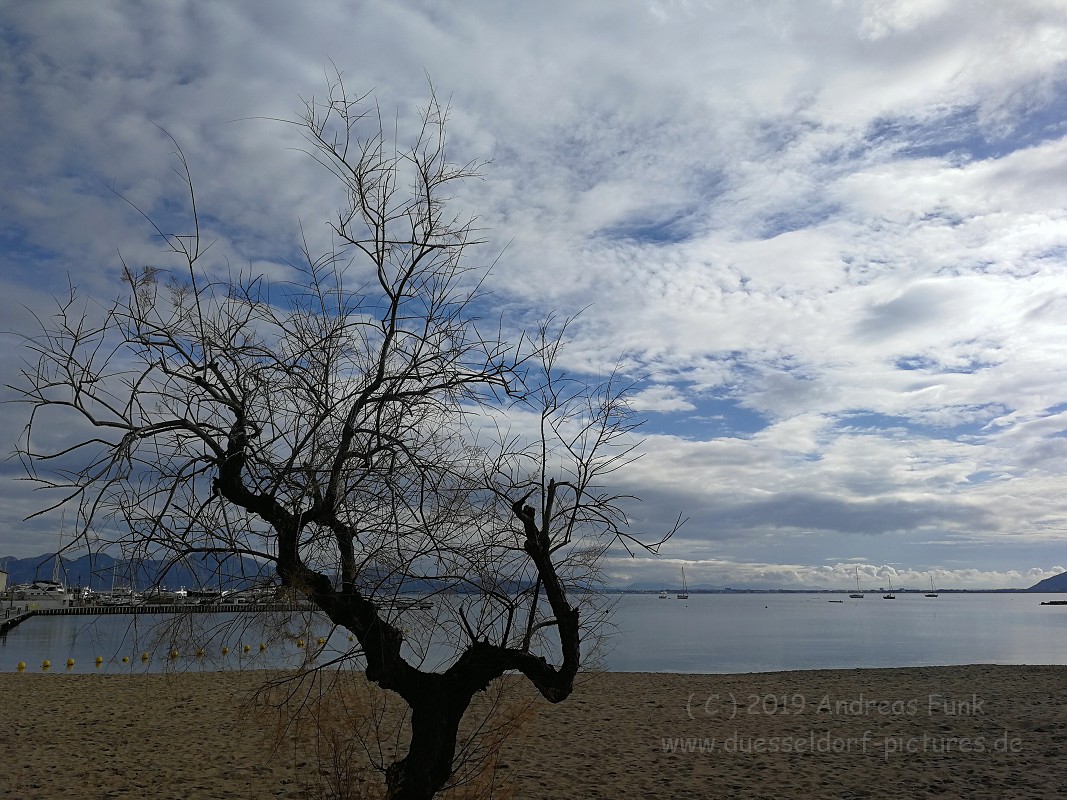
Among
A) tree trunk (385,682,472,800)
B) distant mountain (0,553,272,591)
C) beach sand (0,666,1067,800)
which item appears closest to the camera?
distant mountain (0,553,272,591)

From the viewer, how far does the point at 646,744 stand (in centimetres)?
1119

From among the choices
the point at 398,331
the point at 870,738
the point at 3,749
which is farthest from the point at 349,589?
the point at 870,738

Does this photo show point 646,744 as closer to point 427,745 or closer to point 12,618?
point 427,745

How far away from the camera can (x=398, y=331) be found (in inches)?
204

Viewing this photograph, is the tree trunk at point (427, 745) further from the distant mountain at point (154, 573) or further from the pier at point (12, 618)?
the pier at point (12, 618)

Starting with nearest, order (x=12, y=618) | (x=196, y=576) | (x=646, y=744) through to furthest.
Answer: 1. (x=196, y=576)
2. (x=646, y=744)
3. (x=12, y=618)

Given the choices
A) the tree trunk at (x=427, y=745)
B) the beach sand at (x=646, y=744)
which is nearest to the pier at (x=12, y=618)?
the beach sand at (x=646, y=744)

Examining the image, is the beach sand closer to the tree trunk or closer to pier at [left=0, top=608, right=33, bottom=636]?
the tree trunk

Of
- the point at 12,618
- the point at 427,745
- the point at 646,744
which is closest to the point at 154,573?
the point at 427,745

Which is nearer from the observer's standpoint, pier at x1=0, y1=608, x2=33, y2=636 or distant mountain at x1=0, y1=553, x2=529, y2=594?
distant mountain at x1=0, y1=553, x2=529, y2=594

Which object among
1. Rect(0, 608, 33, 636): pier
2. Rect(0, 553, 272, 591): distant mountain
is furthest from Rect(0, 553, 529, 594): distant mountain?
Rect(0, 608, 33, 636): pier

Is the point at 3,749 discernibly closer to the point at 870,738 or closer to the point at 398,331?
the point at 398,331

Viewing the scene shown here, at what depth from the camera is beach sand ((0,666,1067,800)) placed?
848cm

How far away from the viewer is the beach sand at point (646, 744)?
27.8 feet
